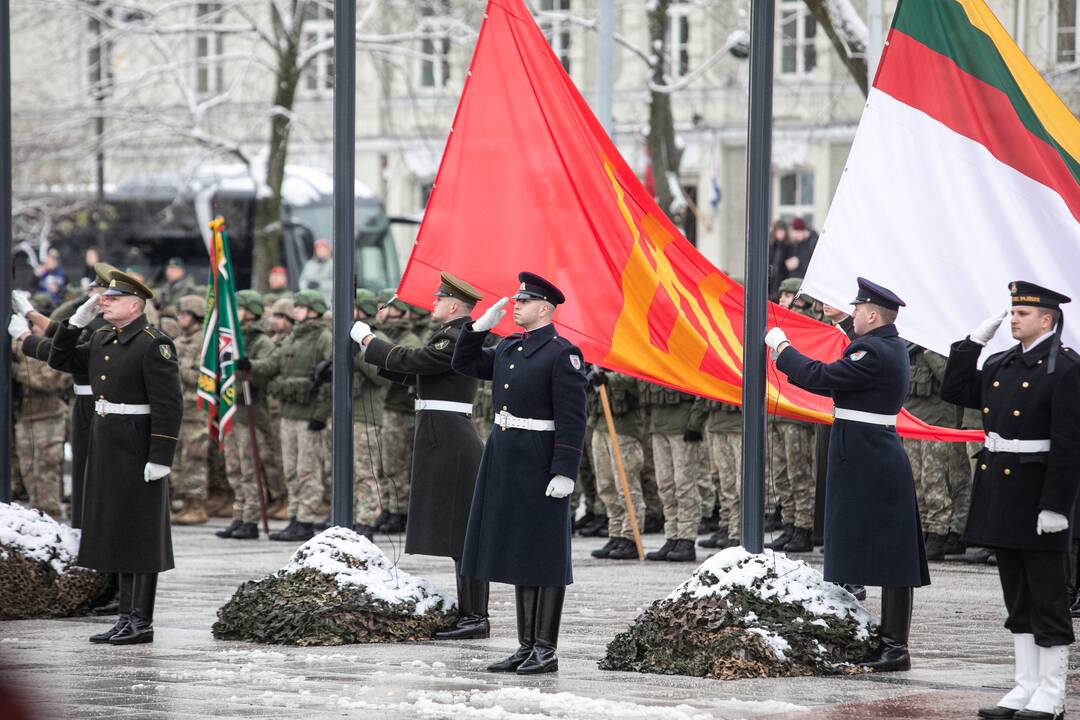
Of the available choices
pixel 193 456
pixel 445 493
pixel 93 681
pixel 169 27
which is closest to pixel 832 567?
pixel 445 493

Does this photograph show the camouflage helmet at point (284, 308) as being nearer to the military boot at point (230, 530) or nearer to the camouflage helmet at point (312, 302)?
the camouflage helmet at point (312, 302)

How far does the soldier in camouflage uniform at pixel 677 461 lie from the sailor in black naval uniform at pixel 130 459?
5246 millimetres

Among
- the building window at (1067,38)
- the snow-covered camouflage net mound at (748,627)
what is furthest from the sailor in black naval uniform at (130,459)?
the building window at (1067,38)

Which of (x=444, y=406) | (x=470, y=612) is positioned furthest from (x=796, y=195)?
(x=470, y=612)

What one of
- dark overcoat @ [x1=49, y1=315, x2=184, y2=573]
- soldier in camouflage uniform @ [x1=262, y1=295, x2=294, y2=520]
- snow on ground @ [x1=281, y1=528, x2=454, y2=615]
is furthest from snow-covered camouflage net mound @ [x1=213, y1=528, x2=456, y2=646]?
soldier in camouflage uniform @ [x1=262, y1=295, x2=294, y2=520]

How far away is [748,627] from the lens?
8984mm

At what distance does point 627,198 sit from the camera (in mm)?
10750

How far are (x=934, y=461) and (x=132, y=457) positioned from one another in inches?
264

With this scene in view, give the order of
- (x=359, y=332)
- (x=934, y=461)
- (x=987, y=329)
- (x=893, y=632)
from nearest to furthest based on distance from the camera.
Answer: (x=987, y=329) < (x=893, y=632) < (x=359, y=332) < (x=934, y=461)

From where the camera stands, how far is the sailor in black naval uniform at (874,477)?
9.28 m

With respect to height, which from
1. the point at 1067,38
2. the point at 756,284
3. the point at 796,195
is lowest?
the point at 756,284

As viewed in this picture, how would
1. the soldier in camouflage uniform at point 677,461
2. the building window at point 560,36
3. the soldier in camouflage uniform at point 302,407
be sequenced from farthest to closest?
the building window at point 560,36 → the soldier in camouflage uniform at point 302,407 → the soldier in camouflage uniform at point 677,461

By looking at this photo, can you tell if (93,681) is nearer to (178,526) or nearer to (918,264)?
(918,264)

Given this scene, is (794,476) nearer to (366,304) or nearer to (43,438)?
(366,304)
